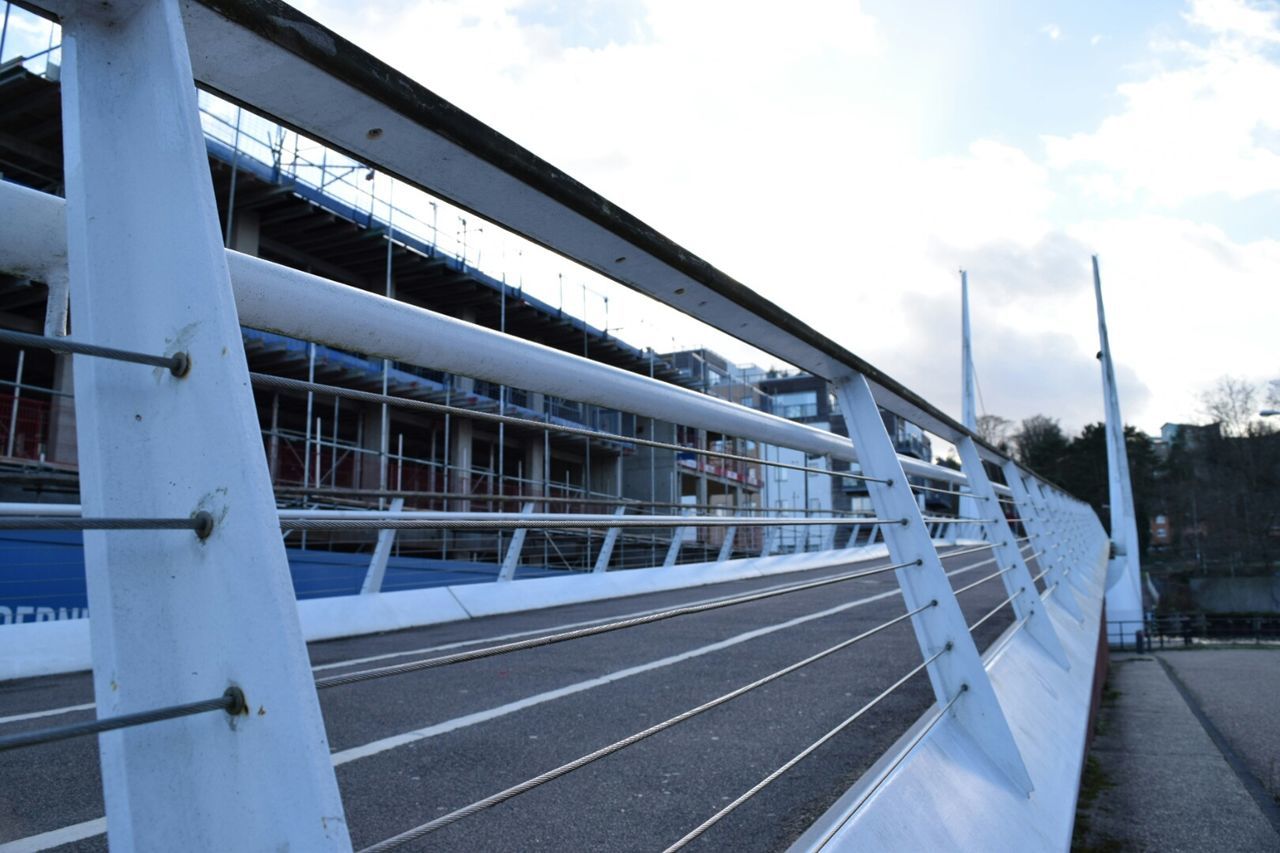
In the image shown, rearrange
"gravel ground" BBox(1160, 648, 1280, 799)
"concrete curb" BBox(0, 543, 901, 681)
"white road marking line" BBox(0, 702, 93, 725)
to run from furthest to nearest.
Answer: "gravel ground" BBox(1160, 648, 1280, 799) < "concrete curb" BBox(0, 543, 901, 681) < "white road marking line" BBox(0, 702, 93, 725)

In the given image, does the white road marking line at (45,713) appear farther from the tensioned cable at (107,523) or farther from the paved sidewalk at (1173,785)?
the paved sidewalk at (1173,785)

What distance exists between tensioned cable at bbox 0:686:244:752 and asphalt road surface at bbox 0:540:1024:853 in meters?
1.19

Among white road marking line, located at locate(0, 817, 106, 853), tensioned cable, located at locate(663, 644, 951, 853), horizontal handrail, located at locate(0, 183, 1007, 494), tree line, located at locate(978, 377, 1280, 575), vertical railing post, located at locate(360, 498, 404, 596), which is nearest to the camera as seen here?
horizontal handrail, located at locate(0, 183, 1007, 494)

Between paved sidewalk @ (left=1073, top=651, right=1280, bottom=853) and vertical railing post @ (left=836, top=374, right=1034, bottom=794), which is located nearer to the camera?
vertical railing post @ (left=836, top=374, right=1034, bottom=794)

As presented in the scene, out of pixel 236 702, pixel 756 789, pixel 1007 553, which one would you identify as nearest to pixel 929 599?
pixel 756 789

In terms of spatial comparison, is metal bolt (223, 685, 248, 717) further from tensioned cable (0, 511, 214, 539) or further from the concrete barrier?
the concrete barrier

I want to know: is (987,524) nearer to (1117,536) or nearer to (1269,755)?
(1269,755)

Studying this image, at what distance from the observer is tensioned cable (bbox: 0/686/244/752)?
20.7 inches

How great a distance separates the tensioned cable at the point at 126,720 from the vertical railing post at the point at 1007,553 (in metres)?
2.95

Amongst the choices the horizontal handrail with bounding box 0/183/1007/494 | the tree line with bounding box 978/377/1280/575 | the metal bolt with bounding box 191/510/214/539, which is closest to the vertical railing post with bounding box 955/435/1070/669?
the horizontal handrail with bounding box 0/183/1007/494

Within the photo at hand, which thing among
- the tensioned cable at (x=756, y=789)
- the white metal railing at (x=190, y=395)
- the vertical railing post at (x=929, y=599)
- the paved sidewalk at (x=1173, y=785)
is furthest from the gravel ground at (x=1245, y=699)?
the white metal railing at (x=190, y=395)

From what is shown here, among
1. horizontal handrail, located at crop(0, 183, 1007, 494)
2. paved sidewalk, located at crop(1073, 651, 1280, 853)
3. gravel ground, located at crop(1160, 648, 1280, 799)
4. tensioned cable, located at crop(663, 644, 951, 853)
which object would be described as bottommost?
gravel ground, located at crop(1160, 648, 1280, 799)

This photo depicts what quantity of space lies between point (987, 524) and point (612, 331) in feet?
65.2

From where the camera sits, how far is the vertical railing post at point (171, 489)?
0.65m
